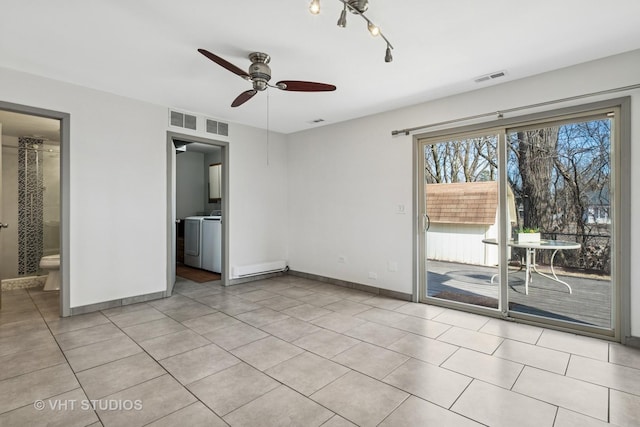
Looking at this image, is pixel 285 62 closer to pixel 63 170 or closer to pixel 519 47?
pixel 519 47

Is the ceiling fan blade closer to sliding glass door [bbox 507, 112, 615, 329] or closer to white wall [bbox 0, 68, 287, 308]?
white wall [bbox 0, 68, 287, 308]

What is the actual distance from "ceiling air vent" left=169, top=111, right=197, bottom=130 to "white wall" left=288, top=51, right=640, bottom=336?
1.75m

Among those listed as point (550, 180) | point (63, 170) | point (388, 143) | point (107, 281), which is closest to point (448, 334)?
point (550, 180)

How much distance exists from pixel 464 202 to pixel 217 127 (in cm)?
354

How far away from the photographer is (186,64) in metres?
2.92

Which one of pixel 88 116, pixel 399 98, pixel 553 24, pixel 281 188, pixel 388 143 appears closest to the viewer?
pixel 553 24

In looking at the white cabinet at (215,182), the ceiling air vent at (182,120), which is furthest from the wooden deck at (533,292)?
the white cabinet at (215,182)

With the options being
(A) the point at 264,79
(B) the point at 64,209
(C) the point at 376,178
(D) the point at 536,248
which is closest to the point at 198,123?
(B) the point at 64,209

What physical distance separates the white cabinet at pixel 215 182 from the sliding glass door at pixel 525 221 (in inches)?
174

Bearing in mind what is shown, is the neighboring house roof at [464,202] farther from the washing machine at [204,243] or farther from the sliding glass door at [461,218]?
the washing machine at [204,243]

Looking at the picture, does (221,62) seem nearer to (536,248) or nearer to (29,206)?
(536,248)

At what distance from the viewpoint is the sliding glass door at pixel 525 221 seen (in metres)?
2.91

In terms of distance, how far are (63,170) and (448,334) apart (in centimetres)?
423

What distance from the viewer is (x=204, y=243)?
5809 mm
